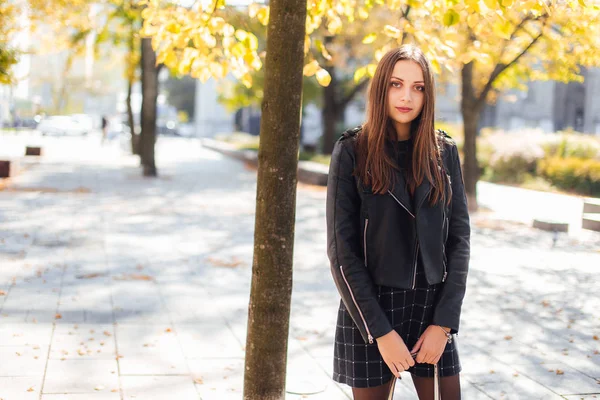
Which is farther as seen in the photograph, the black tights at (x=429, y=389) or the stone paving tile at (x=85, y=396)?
the stone paving tile at (x=85, y=396)

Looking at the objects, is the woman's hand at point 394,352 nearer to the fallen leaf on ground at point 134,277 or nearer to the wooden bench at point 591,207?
the fallen leaf on ground at point 134,277

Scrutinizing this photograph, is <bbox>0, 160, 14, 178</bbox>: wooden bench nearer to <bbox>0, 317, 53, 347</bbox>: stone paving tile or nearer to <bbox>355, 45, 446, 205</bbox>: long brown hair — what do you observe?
<bbox>0, 317, 53, 347</bbox>: stone paving tile

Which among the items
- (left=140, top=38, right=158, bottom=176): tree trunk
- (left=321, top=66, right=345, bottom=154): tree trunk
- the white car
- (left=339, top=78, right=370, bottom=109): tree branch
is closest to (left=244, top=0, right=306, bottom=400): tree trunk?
(left=140, top=38, right=158, bottom=176): tree trunk

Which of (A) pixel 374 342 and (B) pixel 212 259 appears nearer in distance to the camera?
(A) pixel 374 342

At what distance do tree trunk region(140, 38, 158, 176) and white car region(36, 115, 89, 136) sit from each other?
3951cm

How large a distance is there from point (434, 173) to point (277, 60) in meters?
0.96

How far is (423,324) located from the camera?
3027mm

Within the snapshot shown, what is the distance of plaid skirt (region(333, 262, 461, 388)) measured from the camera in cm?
298

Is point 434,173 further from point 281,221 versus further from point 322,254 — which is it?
point 322,254

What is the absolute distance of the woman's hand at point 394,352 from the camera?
9.44ft

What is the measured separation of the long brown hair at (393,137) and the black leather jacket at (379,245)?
0.03 metres

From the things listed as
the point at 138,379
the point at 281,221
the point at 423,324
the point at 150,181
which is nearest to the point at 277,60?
the point at 281,221

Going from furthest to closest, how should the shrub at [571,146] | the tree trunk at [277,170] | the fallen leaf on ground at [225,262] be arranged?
1. the shrub at [571,146]
2. the fallen leaf on ground at [225,262]
3. the tree trunk at [277,170]

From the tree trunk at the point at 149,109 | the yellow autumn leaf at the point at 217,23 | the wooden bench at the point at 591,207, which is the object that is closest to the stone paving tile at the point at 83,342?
the yellow autumn leaf at the point at 217,23
